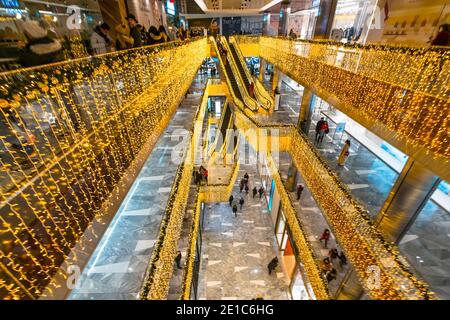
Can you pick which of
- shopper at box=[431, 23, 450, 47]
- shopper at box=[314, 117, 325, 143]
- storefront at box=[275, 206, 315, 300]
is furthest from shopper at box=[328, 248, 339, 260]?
shopper at box=[431, 23, 450, 47]

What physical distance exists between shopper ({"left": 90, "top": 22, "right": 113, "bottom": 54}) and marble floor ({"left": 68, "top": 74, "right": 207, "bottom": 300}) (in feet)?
16.1

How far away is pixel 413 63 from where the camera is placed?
451 cm

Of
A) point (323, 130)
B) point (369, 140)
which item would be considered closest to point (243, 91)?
point (323, 130)

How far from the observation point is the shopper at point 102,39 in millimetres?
6924

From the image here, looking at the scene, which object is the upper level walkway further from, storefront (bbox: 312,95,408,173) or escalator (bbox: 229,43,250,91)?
escalator (bbox: 229,43,250,91)

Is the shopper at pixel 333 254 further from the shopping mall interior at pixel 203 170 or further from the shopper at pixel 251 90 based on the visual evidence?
the shopper at pixel 251 90

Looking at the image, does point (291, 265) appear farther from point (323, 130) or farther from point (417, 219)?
point (323, 130)

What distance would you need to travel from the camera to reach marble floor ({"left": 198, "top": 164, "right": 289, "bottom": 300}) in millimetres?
10430

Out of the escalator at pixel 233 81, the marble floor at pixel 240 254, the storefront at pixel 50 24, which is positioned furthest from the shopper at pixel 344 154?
the storefront at pixel 50 24

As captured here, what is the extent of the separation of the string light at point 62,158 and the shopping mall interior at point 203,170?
0.07 ft

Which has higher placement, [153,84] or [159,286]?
[153,84]

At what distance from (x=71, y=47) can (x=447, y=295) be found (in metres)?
14.2
